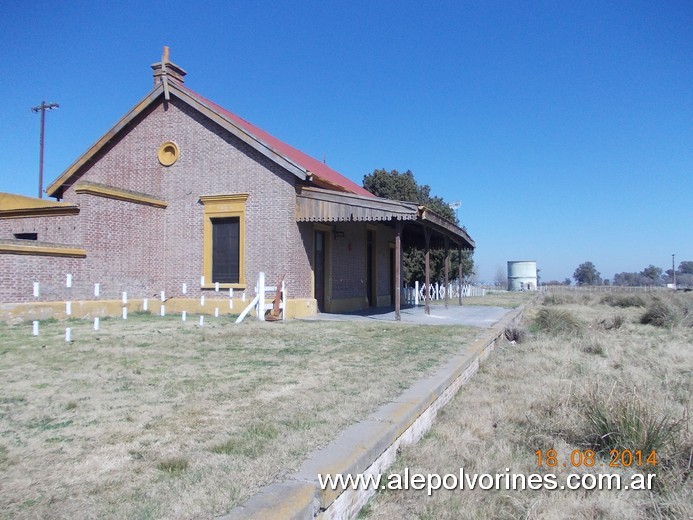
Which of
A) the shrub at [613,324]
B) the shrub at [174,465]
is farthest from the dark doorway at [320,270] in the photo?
the shrub at [174,465]

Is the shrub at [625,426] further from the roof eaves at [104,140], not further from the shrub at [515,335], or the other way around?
the roof eaves at [104,140]

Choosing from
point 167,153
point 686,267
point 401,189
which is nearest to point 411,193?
point 401,189

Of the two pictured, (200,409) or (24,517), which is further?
(200,409)

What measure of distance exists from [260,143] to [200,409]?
10.6m

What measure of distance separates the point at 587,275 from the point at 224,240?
12953 centimetres

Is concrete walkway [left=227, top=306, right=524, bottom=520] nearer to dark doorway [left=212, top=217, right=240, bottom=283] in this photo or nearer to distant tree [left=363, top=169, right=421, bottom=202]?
dark doorway [left=212, top=217, right=240, bottom=283]

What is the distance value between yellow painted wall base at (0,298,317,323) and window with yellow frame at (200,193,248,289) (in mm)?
603

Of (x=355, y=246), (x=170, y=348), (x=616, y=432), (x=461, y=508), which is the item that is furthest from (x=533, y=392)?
(x=355, y=246)

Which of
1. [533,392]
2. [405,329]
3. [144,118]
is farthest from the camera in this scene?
[144,118]

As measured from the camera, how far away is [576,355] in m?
9.59

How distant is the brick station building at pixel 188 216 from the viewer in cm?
1365

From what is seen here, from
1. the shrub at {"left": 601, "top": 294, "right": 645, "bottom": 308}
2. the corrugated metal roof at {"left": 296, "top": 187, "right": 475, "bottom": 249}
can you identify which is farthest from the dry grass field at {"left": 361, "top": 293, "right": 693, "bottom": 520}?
the shrub at {"left": 601, "top": 294, "right": 645, "bottom": 308}

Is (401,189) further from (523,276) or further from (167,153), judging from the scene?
(523,276)

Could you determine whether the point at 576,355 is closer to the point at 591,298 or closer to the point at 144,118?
the point at 144,118
